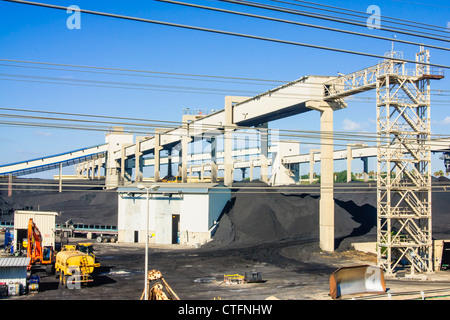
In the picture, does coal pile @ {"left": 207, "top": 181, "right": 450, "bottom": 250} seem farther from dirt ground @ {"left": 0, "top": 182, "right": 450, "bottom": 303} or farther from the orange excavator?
→ the orange excavator

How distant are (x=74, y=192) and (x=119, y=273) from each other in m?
48.6

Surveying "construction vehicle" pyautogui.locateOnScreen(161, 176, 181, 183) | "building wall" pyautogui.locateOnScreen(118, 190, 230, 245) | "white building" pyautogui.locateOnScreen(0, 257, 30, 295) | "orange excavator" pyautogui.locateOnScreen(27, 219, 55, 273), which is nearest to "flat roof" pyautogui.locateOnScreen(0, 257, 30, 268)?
"white building" pyautogui.locateOnScreen(0, 257, 30, 295)

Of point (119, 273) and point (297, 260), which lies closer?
point (119, 273)

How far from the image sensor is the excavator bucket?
73.3ft

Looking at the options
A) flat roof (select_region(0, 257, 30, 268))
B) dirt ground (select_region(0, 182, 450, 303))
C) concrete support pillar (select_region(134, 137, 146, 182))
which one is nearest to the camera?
flat roof (select_region(0, 257, 30, 268))

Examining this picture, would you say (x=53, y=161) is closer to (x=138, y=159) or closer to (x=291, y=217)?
(x=138, y=159)

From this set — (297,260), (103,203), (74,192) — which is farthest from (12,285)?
(74,192)

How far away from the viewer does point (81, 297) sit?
2473cm

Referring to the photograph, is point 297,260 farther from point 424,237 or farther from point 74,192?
point 74,192

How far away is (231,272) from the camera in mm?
31797

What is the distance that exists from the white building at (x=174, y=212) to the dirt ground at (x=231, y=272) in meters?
2.24

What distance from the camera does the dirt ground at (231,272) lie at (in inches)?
962

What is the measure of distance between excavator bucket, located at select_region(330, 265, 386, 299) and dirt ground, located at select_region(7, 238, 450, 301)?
738 mm

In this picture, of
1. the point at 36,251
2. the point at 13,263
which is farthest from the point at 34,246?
the point at 13,263
